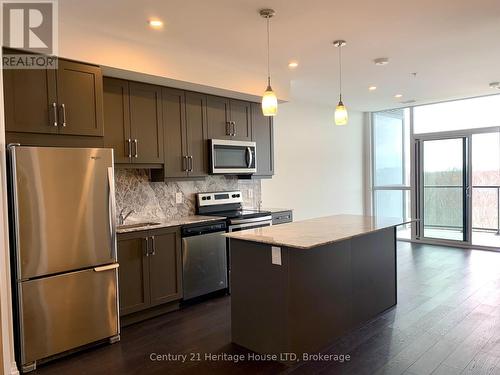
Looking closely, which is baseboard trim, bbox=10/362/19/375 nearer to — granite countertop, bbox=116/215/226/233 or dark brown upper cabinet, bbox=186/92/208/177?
granite countertop, bbox=116/215/226/233

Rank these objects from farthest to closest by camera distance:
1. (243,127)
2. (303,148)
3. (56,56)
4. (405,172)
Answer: (405,172), (303,148), (243,127), (56,56)

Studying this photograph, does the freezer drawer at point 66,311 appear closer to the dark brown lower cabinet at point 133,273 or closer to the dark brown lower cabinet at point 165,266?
the dark brown lower cabinet at point 133,273

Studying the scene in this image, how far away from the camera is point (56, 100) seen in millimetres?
2938

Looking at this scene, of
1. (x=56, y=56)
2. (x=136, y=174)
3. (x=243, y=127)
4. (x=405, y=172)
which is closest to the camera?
(x=56, y=56)

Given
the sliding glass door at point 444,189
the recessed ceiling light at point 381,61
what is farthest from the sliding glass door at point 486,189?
the recessed ceiling light at point 381,61

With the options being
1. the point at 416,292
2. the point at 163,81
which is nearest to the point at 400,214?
the point at 416,292

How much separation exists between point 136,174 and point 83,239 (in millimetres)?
1294

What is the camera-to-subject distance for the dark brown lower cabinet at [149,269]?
341cm

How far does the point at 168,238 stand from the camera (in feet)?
12.2

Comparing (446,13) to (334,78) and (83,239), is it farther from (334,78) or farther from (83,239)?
(83,239)

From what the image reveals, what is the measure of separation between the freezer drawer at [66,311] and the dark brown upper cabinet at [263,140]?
257 centimetres

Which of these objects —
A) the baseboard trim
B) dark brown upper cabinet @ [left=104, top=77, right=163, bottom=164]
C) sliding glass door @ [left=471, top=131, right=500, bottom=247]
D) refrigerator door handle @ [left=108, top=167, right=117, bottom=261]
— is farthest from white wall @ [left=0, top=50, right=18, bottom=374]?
sliding glass door @ [left=471, top=131, right=500, bottom=247]

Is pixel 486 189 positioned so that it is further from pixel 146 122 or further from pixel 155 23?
pixel 155 23

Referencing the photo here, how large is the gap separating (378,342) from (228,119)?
3.01 m
